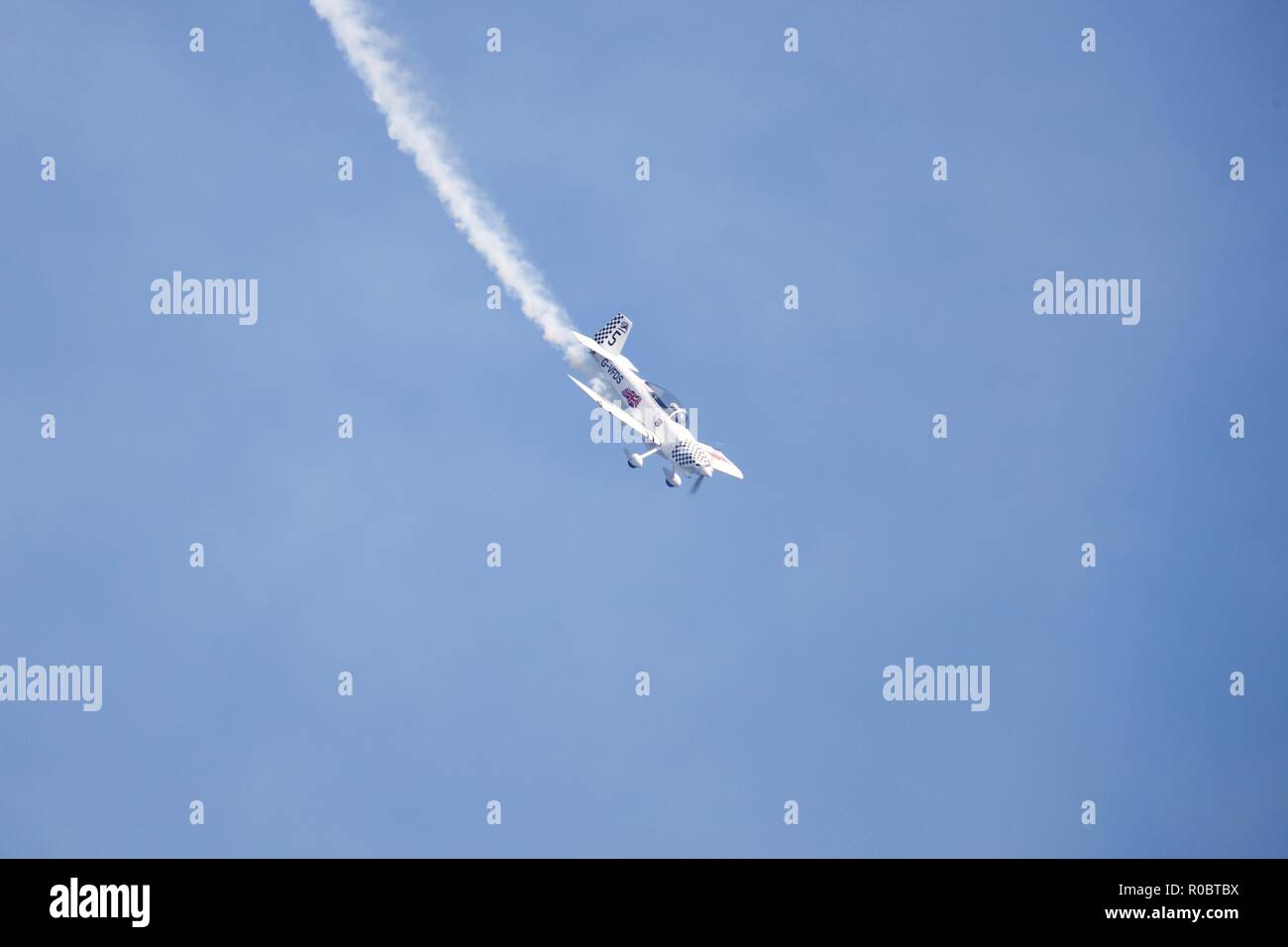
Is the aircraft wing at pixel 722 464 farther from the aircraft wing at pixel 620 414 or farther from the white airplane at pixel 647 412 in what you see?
the aircraft wing at pixel 620 414

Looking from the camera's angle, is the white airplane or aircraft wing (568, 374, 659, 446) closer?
aircraft wing (568, 374, 659, 446)

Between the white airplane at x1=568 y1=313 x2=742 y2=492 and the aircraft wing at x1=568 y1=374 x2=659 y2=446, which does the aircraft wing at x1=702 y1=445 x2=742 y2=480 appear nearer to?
the white airplane at x1=568 y1=313 x2=742 y2=492

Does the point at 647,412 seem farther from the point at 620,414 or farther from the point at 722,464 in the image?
the point at 722,464

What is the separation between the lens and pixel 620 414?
92500 millimetres

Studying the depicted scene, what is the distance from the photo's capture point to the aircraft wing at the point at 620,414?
91500 millimetres

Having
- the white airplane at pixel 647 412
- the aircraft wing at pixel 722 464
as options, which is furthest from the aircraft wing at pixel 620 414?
the aircraft wing at pixel 722 464

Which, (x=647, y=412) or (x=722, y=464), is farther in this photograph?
(x=722, y=464)

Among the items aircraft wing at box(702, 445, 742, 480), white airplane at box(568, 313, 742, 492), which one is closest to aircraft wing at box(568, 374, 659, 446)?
white airplane at box(568, 313, 742, 492)

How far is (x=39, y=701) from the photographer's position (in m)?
114

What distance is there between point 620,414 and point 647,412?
277cm

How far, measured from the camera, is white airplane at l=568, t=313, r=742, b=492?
9406 centimetres

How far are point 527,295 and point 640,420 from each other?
24.9ft
